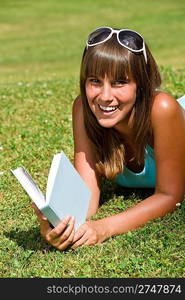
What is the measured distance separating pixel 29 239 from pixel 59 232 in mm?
506

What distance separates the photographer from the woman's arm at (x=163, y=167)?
14.2 feet

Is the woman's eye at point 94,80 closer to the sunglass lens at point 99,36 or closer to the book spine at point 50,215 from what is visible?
the sunglass lens at point 99,36

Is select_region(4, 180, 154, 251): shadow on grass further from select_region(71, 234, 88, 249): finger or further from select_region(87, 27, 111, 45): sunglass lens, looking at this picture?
select_region(87, 27, 111, 45): sunglass lens

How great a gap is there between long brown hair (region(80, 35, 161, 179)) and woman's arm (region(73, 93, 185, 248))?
3.5 inches

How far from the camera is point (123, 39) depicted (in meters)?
4.15

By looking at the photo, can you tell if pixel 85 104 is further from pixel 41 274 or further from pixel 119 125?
pixel 41 274

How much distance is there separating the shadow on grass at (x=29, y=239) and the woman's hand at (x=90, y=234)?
7.2 inches

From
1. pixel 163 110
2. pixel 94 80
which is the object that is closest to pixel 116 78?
pixel 94 80

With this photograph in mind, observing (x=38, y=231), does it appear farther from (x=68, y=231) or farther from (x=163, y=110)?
(x=163, y=110)

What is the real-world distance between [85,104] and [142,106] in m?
0.37

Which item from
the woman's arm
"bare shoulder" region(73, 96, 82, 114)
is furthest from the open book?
"bare shoulder" region(73, 96, 82, 114)

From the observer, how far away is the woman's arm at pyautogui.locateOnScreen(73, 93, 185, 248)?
14.2 feet

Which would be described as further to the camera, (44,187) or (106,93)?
(44,187)

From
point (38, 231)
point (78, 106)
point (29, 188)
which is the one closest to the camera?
point (29, 188)
